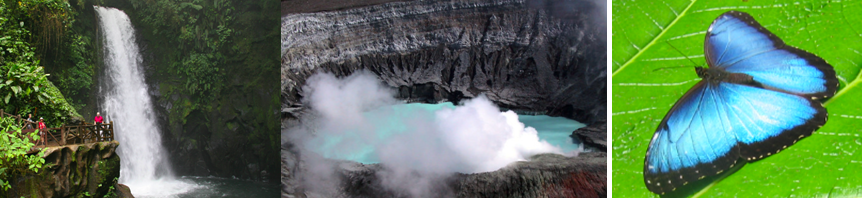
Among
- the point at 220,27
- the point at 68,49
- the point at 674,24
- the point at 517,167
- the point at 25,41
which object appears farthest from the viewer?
the point at 220,27

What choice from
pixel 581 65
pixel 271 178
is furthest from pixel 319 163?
pixel 271 178

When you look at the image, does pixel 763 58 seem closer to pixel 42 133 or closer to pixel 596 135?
pixel 596 135

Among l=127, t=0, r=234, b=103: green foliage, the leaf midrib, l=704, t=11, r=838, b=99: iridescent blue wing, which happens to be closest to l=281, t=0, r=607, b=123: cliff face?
the leaf midrib

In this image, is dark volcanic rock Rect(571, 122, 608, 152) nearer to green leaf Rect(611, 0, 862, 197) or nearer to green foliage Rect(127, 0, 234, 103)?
green leaf Rect(611, 0, 862, 197)

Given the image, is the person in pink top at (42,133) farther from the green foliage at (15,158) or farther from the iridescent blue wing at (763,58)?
the iridescent blue wing at (763,58)

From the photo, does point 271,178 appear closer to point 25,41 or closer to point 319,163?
point 25,41
